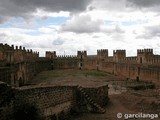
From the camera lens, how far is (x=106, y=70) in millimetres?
54812

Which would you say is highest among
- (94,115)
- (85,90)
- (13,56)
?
(13,56)

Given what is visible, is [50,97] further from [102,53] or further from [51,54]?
[51,54]

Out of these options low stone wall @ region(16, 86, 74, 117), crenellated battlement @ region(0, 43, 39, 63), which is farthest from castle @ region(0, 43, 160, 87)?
low stone wall @ region(16, 86, 74, 117)

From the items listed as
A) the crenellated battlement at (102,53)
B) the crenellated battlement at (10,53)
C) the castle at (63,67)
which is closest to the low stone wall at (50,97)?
the castle at (63,67)

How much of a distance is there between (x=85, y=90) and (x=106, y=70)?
109 feet

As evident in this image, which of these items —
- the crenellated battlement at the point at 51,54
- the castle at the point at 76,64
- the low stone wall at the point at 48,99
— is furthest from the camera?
the crenellated battlement at the point at 51,54

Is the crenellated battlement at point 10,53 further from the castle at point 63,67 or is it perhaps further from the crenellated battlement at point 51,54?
the crenellated battlement at point 51,54

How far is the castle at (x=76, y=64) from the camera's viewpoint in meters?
32.5

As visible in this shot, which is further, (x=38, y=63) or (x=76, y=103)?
(x=38, y=63)

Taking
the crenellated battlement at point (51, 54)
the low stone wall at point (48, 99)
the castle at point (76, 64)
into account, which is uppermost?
the crenellated battlement at point (51, 54)

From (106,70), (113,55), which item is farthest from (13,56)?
(113,55)

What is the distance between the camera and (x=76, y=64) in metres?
62.5

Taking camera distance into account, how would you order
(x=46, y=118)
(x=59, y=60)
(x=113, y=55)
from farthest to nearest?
1. (x=59, y=60)
2. (x=113, y=55)
3. (x=46, y=118)

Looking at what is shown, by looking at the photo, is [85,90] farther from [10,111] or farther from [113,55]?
[113,55]
